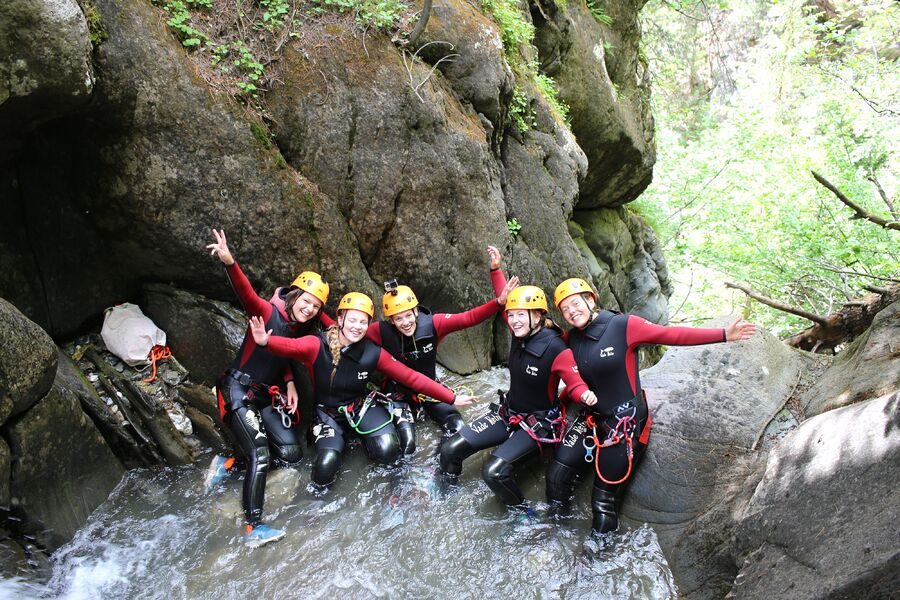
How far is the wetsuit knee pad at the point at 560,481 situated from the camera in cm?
491

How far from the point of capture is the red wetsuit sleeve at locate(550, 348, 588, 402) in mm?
4879

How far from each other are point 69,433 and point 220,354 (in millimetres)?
1654

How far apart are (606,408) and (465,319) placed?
1.80 m

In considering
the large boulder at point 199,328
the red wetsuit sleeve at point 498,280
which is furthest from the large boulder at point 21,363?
the red wetsuit sleeve at point 498,280

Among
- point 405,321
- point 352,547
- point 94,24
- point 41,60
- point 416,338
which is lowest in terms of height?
point 352,547

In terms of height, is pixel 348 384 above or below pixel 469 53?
below

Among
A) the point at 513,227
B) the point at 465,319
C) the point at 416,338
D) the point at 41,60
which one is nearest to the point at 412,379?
the point at 416,338

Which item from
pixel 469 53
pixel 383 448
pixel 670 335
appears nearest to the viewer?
pixel 670 335

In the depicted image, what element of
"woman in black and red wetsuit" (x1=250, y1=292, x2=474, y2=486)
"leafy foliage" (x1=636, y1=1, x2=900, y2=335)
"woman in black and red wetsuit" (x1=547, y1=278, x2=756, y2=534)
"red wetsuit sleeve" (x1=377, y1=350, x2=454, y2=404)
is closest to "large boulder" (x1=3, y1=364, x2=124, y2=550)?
"woman in black and red wetsuit" (x1=250, y1=292, x2=474, y2=486)

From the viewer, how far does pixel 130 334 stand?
6.16 metres

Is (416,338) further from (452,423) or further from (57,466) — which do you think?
(57,466)

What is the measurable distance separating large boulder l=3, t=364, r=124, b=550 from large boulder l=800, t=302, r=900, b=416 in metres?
6.23

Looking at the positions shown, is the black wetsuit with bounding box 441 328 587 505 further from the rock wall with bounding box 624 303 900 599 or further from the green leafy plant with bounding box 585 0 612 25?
the green leafy plant with bounding box 585 0 612 25

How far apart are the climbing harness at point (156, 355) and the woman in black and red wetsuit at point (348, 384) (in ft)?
5.90
